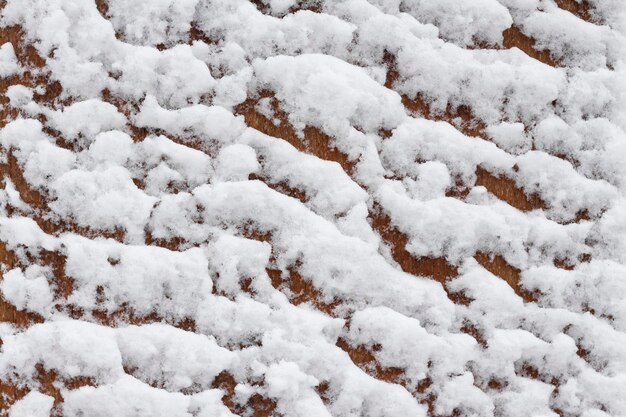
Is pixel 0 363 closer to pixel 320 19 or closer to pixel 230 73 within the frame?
pixel 230 73

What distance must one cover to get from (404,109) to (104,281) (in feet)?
1.60

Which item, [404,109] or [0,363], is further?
[404,109]

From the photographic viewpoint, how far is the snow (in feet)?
2.86

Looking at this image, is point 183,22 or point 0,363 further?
point 183,22

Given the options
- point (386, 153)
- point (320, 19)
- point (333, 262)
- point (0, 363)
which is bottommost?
point (0, 363)

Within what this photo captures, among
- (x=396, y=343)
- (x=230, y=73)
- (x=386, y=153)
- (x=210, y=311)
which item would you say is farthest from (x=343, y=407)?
(x=230, y=73)

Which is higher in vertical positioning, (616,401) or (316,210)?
(316,210)

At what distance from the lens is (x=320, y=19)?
968mm

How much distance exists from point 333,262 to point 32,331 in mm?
406

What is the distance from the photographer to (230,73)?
37.6 inches

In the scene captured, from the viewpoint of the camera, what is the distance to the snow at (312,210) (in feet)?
2.86

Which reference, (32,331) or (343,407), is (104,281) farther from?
(343,407)

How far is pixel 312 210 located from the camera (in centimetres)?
92

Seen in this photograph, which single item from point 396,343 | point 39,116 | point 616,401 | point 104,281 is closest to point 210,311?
point 104,281
